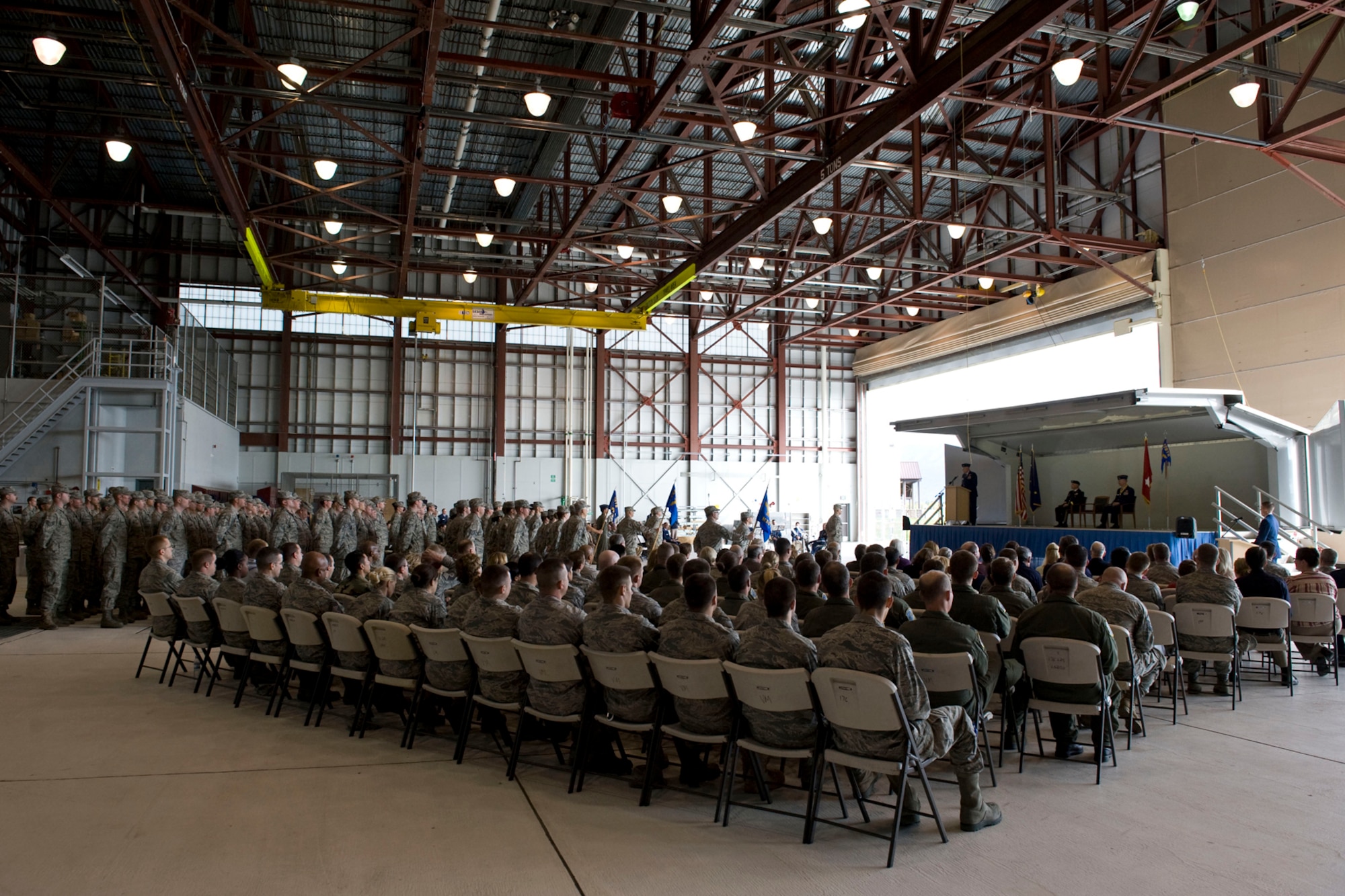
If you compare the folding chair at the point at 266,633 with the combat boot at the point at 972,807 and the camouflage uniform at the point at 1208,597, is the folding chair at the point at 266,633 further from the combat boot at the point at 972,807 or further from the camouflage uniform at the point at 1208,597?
the camouflage uniform at the point at 1208,597

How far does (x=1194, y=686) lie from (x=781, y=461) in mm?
22327

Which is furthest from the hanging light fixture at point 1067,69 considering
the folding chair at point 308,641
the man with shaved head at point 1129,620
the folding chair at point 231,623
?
the folding chair at point 231,623

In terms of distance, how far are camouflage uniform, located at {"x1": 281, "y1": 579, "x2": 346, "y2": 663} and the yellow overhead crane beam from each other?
14584 mm

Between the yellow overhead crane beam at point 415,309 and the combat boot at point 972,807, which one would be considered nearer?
the combat boot at point 972,807

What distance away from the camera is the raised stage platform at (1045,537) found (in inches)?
540

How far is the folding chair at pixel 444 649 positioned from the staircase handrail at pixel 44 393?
14.5 metres

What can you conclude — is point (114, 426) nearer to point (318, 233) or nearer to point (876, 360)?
point (318, 233)

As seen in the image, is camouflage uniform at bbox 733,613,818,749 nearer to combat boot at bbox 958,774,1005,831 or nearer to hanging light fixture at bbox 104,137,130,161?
combat boot at bbox 958,774,1005,831

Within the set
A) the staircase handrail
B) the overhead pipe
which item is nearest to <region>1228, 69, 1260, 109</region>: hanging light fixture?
the overhead pipe

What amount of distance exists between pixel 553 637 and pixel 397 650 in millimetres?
1303

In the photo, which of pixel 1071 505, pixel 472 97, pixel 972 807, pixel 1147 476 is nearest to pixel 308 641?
pixel 972 807

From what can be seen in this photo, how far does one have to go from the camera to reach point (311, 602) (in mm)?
6172

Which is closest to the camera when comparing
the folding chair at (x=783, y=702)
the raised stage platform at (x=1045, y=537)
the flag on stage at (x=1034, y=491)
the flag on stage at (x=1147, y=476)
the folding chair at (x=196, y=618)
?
the folding chair at (x=783, y=702)

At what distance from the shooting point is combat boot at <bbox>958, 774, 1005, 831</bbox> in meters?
4.04
